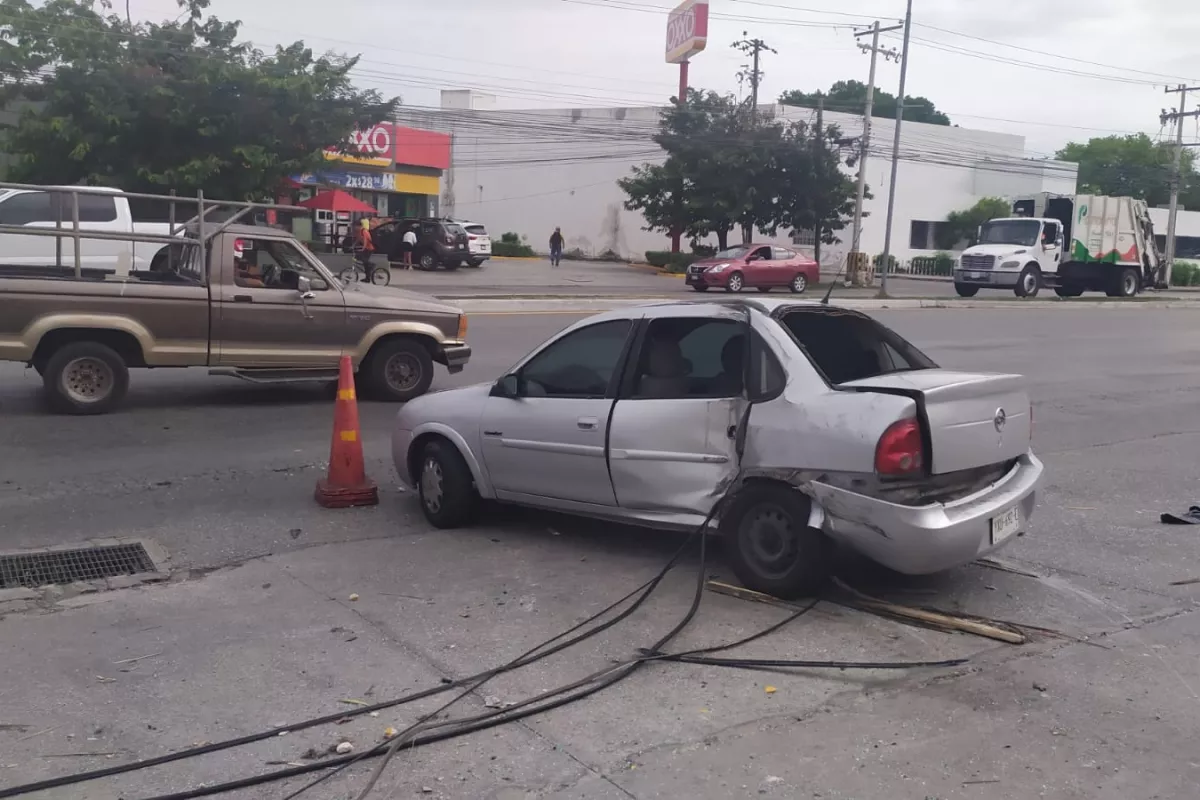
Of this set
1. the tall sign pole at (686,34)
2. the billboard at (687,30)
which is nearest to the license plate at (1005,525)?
the tall sign pole at (686,34)

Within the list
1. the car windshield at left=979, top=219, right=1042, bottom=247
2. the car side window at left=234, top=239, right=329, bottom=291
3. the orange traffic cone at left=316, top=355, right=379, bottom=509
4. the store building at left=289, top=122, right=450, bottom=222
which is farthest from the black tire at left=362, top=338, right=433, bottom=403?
the store building at left=289, top=122, right=450, bottom=222

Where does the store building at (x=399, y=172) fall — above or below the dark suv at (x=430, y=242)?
above

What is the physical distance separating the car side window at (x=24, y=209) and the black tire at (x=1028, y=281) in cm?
2909

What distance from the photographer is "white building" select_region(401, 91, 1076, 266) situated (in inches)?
2360

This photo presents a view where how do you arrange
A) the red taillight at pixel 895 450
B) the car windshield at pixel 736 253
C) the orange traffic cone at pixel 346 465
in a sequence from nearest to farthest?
the red taillight at pixel 895 450, the orange traffic cone at pixel 346 465, the car windshield at pixel 736 253

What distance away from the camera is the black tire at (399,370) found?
12.2 meters

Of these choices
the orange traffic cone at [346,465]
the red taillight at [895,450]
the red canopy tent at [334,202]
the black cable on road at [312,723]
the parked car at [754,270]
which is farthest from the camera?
the red canopy tent at [334,202]

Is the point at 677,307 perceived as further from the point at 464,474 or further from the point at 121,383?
the point at 121,383

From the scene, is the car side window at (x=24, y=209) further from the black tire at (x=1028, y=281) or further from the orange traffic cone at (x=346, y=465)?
the black tire at (x=1028, y=281)

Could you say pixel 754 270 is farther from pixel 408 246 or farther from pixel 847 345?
pixel 847 345

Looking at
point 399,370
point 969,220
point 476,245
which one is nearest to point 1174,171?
point 969,220

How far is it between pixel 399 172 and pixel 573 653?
158 ft

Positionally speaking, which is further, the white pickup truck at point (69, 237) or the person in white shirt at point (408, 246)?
the person in white shirt at point (408, 246)

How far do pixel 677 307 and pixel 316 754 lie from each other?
11.1ft
